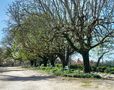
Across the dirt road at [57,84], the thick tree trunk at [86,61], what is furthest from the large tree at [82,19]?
the dirt road at [57,84]

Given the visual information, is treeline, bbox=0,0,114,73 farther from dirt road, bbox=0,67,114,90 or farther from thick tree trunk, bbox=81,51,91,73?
dirt road, bbox=0,67,114,90

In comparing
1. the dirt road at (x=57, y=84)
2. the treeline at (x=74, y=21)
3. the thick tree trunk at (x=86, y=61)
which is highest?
the treeline at (x=74, y=21)

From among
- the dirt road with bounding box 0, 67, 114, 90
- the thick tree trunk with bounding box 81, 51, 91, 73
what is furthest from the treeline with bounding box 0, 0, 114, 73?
the dirt road with bounding box 0, 67, 114, 90

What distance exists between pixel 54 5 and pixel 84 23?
3.90 meters

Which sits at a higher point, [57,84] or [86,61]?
[86,61]

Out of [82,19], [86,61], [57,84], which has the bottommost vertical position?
[57,84]

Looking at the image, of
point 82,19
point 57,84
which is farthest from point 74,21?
point 57,84

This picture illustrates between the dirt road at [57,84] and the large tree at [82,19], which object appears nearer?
the dirt road at [57,84]

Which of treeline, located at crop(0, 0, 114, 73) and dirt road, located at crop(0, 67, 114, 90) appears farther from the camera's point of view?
treeline, located at crop(0, 0, 114, 73)

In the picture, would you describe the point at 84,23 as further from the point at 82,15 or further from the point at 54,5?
the point at 54,5

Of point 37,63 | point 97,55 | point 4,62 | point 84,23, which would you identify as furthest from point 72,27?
point 4,62

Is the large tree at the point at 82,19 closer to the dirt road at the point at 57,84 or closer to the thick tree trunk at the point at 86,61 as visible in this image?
the thick tree trunk at the point at 86,61

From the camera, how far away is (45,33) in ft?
120

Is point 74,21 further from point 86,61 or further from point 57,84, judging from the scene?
point 57,84
